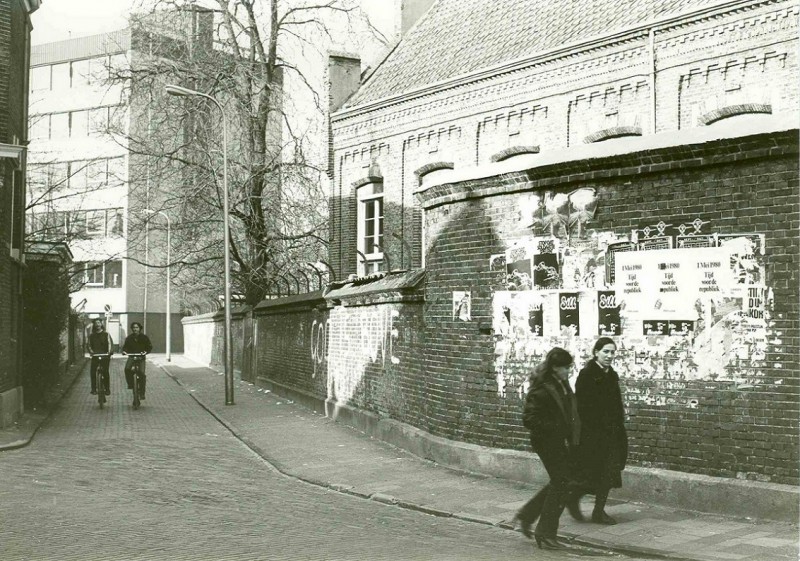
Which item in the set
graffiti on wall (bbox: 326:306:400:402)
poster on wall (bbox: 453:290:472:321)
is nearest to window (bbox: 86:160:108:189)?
graffiti on wall (bbox: 326:306:400:402)

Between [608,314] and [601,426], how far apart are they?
182 centimetres

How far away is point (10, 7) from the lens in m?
17.6

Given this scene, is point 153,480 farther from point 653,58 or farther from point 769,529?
point 653,58

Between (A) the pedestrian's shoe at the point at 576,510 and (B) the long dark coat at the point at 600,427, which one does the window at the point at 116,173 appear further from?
(A) the pedestrian's shoe at the point at 576,510

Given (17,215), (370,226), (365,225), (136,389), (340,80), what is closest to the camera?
(17,215)

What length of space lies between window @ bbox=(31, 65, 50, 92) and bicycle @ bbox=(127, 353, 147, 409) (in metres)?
52.0

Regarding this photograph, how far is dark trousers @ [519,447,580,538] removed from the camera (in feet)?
26.8

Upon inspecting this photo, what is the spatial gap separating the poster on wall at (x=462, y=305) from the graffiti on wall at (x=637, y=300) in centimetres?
50

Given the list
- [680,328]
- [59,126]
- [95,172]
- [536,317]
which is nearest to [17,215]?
[536,317]

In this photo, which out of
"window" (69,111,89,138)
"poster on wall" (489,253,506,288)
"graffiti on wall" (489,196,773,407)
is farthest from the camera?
"window" (69,111,89,138)

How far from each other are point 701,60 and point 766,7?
147cm

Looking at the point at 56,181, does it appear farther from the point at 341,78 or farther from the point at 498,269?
the point at 498,269

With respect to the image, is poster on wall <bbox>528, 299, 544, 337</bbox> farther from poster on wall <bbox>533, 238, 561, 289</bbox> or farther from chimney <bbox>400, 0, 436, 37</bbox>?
chimney <bbox>400, 0, 436, 37</bbox>

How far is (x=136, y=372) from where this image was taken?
21.5 m
